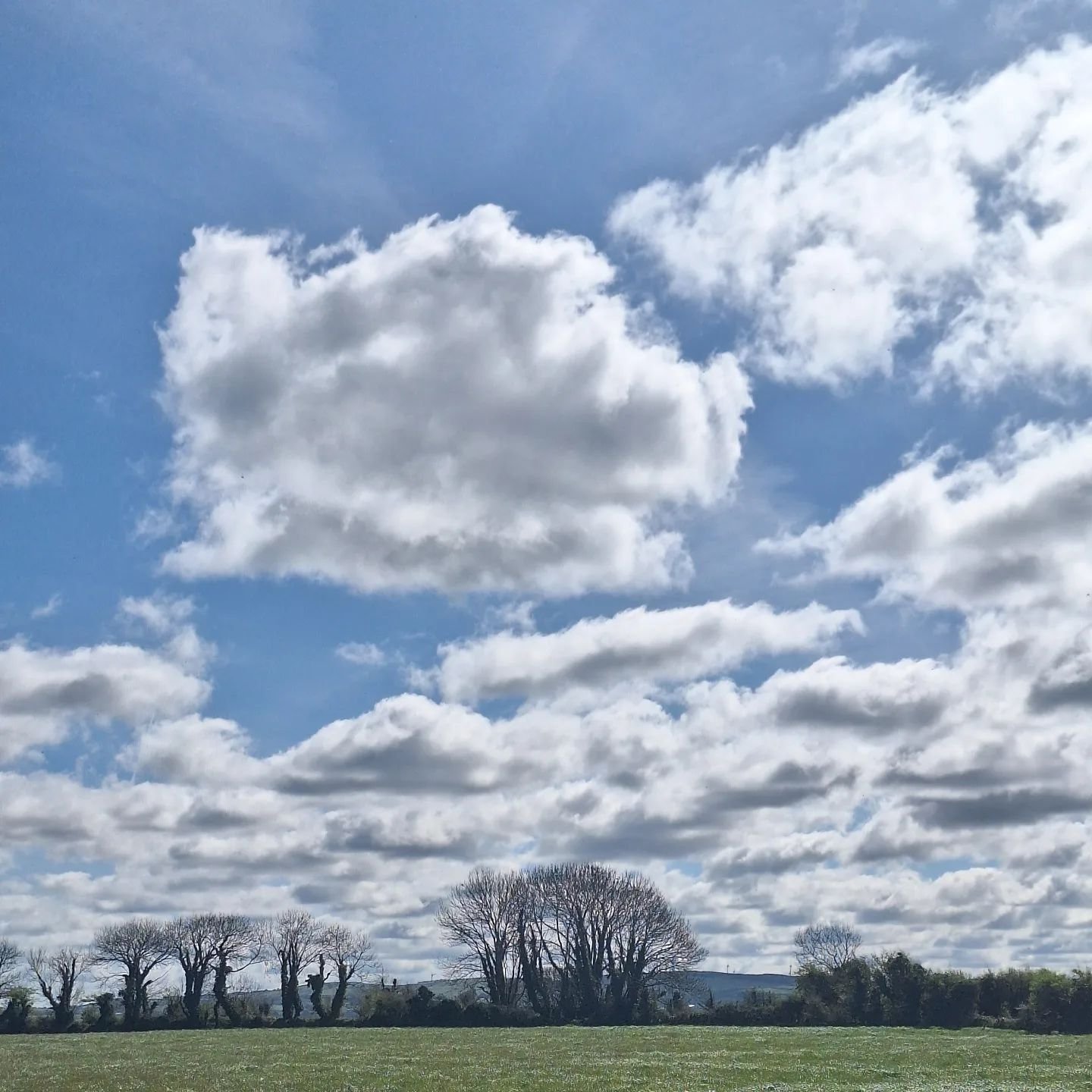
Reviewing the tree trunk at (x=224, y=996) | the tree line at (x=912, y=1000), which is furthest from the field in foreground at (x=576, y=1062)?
the tree trunk at (x=224, y=996)

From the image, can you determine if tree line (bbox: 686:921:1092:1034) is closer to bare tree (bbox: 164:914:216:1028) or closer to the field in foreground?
the field in foreground

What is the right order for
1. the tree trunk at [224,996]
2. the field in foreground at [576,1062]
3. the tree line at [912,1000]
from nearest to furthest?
1. the field in foreground at [576,1062]
2. the tree line at [912,1000]
3. the tree trunk at [224,996]

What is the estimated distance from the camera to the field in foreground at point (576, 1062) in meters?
36.0

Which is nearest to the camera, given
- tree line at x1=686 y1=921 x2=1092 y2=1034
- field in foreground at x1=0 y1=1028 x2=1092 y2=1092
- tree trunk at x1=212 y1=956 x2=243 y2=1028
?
field in foreground at x1=0 y1=1028 x2=1092 y2=1092

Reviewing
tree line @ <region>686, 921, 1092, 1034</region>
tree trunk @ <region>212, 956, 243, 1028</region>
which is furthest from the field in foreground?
tree trunk @ <region>212, 956, 243, 1028</region>

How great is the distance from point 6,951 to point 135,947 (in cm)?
2200

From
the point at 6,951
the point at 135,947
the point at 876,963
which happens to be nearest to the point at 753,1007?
the point at 876,963

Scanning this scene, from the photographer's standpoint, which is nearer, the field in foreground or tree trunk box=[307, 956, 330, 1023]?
the field in foreground

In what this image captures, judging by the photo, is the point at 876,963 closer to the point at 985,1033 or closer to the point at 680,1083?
the point at 985,1033

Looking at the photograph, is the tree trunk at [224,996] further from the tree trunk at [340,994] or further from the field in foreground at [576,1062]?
A: the field in foreground at [576,1062]

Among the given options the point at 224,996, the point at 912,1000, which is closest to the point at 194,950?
the point at 224,996

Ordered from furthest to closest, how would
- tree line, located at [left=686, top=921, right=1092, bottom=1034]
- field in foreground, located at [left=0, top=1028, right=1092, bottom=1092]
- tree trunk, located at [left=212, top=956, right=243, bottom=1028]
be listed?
tree trunk, located at [left=212, top=956, right=243, bottom=1028] < tree line, located at [left=686, top=921, right=1092, bottom=1034] < field in foreground, located at [left=0, top=1028, right=1092, bottom=1092]

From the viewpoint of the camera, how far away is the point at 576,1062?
44500 millimetres

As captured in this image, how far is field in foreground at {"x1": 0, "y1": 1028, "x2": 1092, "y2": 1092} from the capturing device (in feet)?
118
